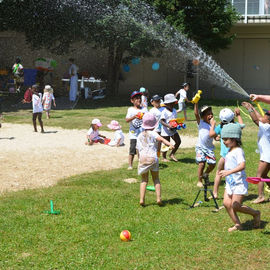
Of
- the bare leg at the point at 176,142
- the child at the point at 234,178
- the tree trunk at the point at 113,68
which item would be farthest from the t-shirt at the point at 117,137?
the tree trunk at the point at 113,68

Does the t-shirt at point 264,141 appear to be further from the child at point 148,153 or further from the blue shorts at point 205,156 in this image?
the child at point 148,153

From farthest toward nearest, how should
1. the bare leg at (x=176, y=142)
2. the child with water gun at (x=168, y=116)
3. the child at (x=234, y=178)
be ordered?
the bare leg at (x=176, y=142) → the child with water gun at (x=168, y=116) → the child at (x=234, y=178)

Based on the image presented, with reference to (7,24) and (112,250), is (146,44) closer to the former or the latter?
(7,24)

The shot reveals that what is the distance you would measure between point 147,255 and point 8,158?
247 inches

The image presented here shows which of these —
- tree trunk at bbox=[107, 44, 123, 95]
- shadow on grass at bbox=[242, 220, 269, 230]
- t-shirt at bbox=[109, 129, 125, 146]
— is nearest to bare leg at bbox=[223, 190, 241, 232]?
shadow on grass at bbox=[242, 220, 269, 230]

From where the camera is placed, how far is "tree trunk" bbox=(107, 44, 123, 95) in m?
25.0

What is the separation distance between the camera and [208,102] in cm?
2403

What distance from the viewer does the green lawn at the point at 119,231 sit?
194 inches

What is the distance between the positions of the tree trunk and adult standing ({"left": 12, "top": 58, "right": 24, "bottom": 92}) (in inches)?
179

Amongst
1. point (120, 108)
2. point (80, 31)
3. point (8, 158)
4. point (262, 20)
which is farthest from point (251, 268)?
point (262, 20)

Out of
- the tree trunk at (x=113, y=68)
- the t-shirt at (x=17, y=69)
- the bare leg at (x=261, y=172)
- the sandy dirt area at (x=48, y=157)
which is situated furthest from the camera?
the tree trunk at (x=113, y=68)

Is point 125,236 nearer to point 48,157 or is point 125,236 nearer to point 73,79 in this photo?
point 48,157

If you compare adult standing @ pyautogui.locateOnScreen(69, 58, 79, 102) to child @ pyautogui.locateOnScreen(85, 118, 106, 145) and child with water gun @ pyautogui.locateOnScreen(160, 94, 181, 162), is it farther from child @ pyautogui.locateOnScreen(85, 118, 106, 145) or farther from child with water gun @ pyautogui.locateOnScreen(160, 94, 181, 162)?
child with water gun @ pyautogui.locateOnScreen(160, 94, 181, 162)

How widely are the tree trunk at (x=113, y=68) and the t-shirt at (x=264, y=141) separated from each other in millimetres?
17988
